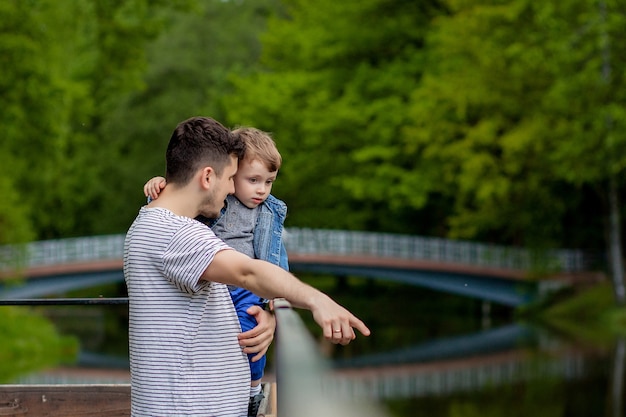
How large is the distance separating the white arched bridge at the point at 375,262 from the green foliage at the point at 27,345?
586 centimetres

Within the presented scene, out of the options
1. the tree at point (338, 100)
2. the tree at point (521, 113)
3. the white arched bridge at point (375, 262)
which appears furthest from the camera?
the white arched bridge at point (375, 262)

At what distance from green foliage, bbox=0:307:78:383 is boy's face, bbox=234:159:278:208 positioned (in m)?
16.2

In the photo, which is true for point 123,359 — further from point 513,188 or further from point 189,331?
point 189,331

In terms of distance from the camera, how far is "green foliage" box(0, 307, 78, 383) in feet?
65.7

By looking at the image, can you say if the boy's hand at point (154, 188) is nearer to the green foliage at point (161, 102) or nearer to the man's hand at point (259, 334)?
the man's hand at point (259, 334)

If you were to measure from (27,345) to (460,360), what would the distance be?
26.3ft

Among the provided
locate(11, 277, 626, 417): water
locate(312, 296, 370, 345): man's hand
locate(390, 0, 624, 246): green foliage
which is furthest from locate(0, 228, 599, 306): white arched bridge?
locate(312, 296, 370, 345): man's hand

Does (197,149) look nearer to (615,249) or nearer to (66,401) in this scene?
(66,401)

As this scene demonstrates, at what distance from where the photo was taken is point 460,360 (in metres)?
24.0

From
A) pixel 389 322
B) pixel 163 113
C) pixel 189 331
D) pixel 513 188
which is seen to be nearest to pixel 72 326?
pixel 163 113

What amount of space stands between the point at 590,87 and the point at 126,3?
8363 mm

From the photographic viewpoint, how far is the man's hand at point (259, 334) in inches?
102

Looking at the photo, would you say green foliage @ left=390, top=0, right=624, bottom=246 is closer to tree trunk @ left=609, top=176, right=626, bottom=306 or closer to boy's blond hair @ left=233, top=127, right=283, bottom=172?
tree trunk @ left=609, top=176, right=626, bottom=306

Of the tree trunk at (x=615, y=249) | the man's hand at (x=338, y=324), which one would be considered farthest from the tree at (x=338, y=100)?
the man's hand at (x=338, y=324)
